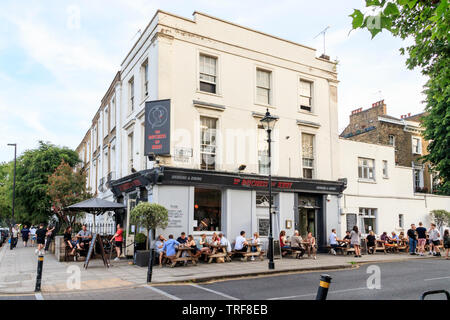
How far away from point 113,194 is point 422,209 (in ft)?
69.3

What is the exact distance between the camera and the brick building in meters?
30.9

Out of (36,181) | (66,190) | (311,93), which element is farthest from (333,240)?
(36,181)

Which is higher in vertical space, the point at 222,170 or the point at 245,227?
the point at 222,170

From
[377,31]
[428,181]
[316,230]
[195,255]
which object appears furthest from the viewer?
[428,181]

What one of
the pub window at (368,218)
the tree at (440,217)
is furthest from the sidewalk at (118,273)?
the tree at (440,217)

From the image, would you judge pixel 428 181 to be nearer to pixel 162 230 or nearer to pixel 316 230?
pixel 316 230

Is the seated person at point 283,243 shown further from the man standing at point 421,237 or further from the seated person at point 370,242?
the man standing at point 421,237

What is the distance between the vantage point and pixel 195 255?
15414 mm

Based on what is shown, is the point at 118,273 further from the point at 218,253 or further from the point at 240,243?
the point at 240,243

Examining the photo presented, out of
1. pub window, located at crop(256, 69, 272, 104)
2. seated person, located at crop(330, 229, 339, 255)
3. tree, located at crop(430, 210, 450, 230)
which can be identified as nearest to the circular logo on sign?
pub window, located at crop(256, 69, 272, 104)

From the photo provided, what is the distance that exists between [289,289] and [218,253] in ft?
21.3

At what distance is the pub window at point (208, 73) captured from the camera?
19.1 metres
